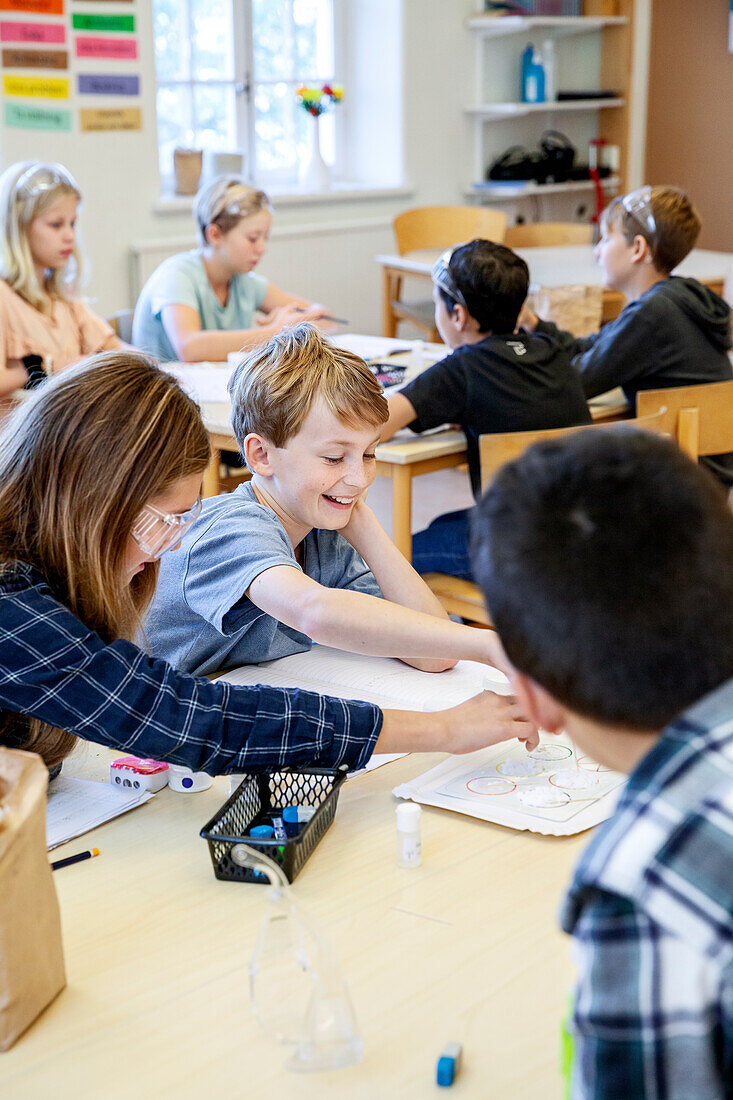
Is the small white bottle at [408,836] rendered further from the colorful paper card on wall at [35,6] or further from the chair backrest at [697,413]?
the colorful paper card on wall at [35,6]

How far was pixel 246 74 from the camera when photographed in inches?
208

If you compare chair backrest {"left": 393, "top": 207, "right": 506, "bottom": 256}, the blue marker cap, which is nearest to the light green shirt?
chair backrest {"left": 393, "top": 207, "right": 506, "bottom": 256}

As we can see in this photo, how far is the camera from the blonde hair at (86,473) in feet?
3.82

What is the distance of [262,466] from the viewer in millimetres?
1716

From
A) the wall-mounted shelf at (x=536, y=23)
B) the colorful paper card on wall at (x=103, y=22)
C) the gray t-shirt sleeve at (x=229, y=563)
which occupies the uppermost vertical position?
the wall-mounted shelf at (x=536, y=23)

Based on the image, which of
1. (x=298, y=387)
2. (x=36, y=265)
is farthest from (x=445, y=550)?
(x=36, y=265)

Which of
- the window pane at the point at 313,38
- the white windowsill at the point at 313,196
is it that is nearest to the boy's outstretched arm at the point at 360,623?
the white windowsill at the point at 313,196

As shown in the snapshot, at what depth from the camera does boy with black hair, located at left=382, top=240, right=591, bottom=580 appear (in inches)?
107

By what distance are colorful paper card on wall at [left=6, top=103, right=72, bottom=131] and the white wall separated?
0.04 meters

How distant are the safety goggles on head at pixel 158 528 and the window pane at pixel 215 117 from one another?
4428 millimetres

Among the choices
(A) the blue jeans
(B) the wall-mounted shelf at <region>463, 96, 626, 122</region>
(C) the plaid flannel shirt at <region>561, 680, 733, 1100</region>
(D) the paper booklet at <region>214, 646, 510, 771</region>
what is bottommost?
(A) the blue jeans

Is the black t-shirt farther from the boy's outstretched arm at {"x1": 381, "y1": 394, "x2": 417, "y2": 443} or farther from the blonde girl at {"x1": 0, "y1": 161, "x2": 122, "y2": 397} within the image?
the blonde girl at {"x1": 0, "y1": 161, "x2": 122, "y2": 397}

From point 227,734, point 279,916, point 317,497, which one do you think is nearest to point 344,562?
point 317,497

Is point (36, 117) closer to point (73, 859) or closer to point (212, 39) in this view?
point (212, 39)
